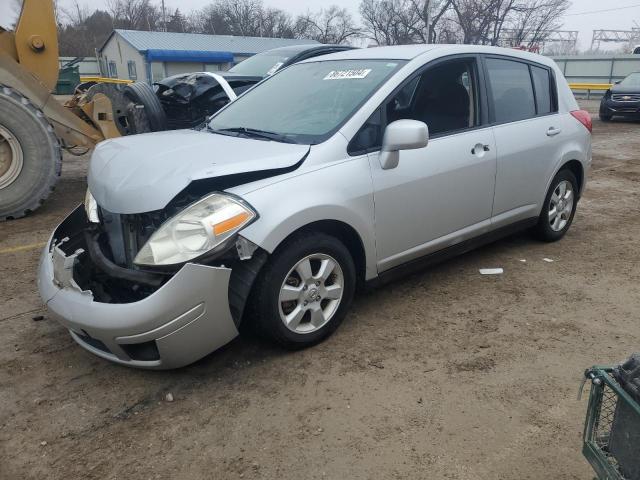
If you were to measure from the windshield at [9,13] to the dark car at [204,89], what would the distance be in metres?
1.86

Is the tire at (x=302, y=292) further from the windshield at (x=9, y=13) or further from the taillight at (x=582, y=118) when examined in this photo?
the windshield at (x=9, y=13)

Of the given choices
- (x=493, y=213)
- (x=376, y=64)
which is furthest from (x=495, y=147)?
(x=376, y=64)

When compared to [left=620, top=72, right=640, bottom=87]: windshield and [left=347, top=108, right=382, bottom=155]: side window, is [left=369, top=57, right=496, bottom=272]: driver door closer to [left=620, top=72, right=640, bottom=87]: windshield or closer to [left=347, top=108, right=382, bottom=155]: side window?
[left=347, top=108, right=382, bottom=155]: side window

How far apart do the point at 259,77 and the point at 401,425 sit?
20.2 feet

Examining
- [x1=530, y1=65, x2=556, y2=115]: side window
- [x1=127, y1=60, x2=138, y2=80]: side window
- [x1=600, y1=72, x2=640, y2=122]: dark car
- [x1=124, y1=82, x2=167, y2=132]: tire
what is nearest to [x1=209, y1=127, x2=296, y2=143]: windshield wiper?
[x1=530, y1=65, x2=556, y2=115]: side window

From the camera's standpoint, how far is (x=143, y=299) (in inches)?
102

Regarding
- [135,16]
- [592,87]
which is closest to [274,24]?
[135,16]

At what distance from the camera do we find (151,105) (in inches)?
271

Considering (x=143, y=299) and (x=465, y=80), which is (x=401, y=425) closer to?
(x=143, y=299)

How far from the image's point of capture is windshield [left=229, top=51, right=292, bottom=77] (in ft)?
25.5

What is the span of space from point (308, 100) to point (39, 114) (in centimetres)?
386

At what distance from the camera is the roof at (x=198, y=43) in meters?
39.3

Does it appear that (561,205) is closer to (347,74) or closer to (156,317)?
(347,74)

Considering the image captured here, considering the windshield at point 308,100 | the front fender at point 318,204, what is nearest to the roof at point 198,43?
the windshield at point 308,100
